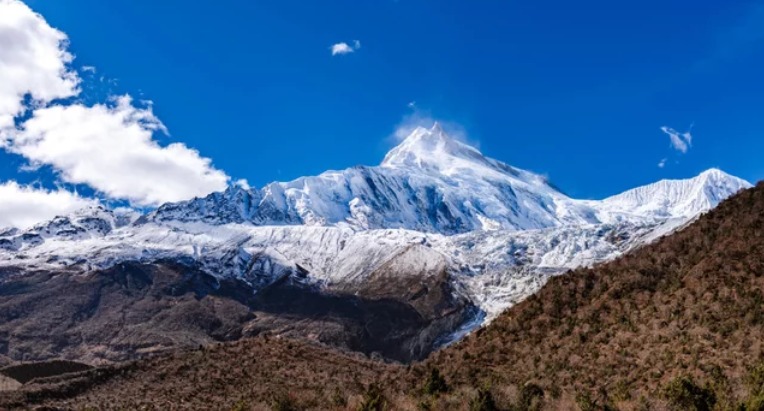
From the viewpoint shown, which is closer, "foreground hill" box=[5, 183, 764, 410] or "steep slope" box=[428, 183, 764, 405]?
"foreground hill" box=[5, 183, 764, 410]

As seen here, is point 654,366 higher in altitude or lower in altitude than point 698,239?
lower

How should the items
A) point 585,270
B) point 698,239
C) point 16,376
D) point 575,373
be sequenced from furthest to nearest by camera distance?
point 16,376
point 585,270
point 698,239
point 575,373

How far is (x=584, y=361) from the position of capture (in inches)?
1677

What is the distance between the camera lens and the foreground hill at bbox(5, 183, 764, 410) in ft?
122

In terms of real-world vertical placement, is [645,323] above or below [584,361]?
above

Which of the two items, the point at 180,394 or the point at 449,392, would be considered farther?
the point at 180,394

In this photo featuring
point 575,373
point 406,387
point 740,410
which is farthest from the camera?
point 406,387

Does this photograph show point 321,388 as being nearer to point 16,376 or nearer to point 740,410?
point 740,410

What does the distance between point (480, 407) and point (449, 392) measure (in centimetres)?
642

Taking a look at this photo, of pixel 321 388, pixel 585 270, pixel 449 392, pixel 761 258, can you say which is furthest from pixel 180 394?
pixel 761 258

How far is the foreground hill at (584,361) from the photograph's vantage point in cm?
3709

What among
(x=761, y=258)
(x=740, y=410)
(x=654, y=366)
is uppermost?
(x=761, y=258)

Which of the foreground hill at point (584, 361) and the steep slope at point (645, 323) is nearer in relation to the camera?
the foreground hill at point (584, 361)

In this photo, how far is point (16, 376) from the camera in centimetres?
7394
